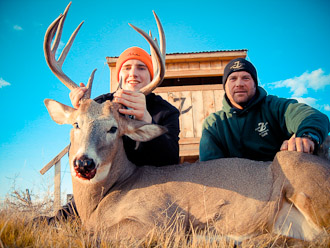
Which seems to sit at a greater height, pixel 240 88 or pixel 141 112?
pixel 240 88

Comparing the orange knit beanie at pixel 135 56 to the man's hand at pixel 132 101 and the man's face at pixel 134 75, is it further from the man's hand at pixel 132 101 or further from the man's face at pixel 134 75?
the man's hand at pixel 132 101

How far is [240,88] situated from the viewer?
479 centimetres

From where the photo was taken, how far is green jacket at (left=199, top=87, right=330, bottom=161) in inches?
164

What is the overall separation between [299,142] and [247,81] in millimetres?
1875

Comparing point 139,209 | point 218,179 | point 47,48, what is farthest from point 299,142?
point 47,48

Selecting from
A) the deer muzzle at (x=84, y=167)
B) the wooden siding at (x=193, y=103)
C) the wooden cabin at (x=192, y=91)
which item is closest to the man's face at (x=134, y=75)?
the deer muzzle at (x=84, y=167)

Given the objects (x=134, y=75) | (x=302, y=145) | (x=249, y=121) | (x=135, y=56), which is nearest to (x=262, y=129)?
(x=249, y=121)

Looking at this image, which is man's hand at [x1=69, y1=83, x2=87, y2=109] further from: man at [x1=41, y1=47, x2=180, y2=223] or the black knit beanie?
the black knit beanie

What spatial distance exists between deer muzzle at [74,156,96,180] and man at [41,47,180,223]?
0.72 m

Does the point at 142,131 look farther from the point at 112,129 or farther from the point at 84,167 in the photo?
the point at 84,167

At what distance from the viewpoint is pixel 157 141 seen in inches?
153

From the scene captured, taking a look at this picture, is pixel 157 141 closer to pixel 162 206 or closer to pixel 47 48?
pixel 162 206

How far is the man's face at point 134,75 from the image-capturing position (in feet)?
15.8

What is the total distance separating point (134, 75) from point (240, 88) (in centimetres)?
187
